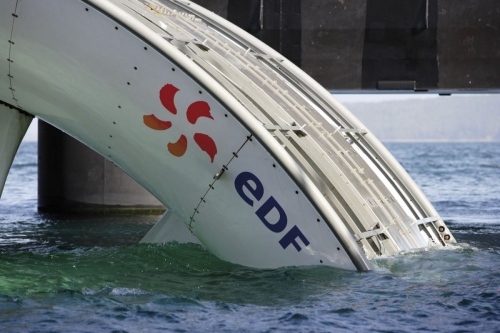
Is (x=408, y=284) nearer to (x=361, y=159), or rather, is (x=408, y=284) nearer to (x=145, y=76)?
(x=361, y=159)

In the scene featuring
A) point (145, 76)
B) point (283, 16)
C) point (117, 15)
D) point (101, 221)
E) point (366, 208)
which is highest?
point (283, 16)

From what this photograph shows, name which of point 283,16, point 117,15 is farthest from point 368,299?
point 283,16

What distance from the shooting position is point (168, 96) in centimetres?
870

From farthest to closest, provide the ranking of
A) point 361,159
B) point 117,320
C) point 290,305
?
1. point 361,159
2. point 290,305
3. point 117,320

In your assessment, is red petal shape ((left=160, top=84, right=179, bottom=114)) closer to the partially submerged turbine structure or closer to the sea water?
the partially submerged turbine structure

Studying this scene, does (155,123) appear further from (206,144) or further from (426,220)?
(426,220)

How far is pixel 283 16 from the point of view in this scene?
15594mm

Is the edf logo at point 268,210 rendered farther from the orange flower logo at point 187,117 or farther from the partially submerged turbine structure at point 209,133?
the orange flower logo at point 187,117

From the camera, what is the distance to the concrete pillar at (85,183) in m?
17.5

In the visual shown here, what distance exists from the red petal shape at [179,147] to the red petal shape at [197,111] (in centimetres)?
26

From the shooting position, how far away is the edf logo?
27.9ft

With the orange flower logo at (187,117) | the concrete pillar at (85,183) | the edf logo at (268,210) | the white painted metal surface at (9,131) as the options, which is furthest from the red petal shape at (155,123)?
the concrete pillar at (85,183)

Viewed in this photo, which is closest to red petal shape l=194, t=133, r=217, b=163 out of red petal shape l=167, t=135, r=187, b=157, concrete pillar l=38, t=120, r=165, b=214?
red petal shape l=167, t=135, r=187, b=157

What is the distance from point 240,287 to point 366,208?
183 centimetres
